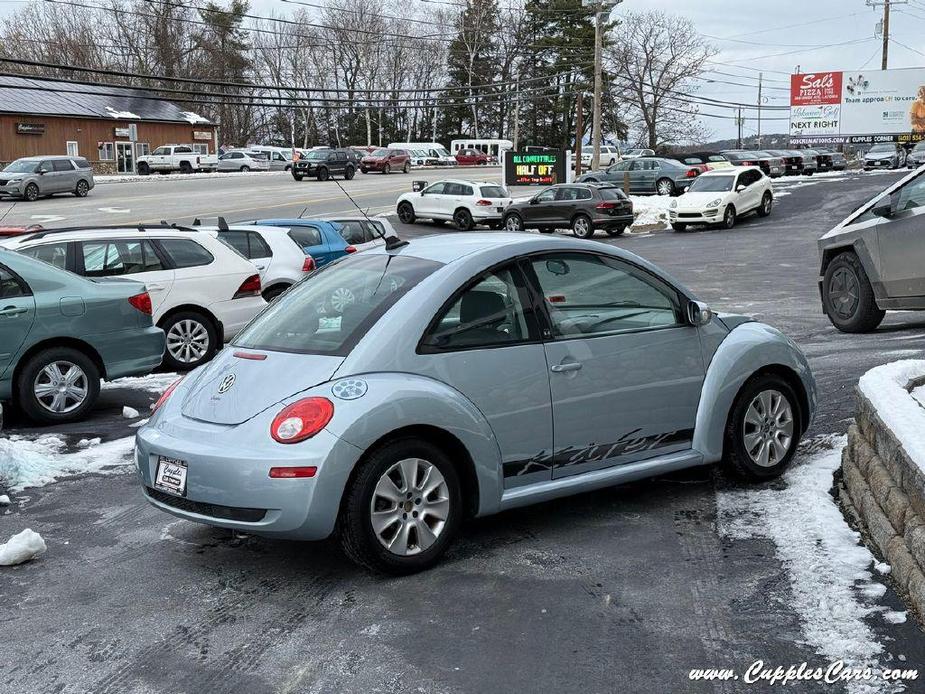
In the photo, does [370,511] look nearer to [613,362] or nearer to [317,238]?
[613,362]

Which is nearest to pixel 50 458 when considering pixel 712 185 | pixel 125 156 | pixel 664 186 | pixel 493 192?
pixel 493 192

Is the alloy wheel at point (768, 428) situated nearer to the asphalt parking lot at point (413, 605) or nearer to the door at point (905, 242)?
the asphalt parking lot at point (413, 605)

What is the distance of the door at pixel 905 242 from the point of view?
10.7 meters

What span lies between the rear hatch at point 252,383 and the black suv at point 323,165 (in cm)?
5007

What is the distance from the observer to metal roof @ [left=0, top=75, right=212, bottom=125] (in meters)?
61.5

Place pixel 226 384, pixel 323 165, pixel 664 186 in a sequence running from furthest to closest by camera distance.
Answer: pixel 323 165 → pixel 664 186 → pixel 226 384

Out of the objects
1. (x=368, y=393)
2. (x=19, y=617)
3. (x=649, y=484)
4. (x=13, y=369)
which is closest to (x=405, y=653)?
(x=368, y=393)

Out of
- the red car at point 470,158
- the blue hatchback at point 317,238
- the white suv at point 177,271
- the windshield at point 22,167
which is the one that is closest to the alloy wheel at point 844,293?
the white suv at point 177,271

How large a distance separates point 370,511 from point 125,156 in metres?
68.5

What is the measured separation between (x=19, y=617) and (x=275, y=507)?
120 cm

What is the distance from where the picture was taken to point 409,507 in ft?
16.0

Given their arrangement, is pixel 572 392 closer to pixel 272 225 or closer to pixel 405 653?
pixel 405 653

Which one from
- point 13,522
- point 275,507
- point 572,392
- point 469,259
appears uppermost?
point 469,259

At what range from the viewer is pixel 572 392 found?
538 cm
